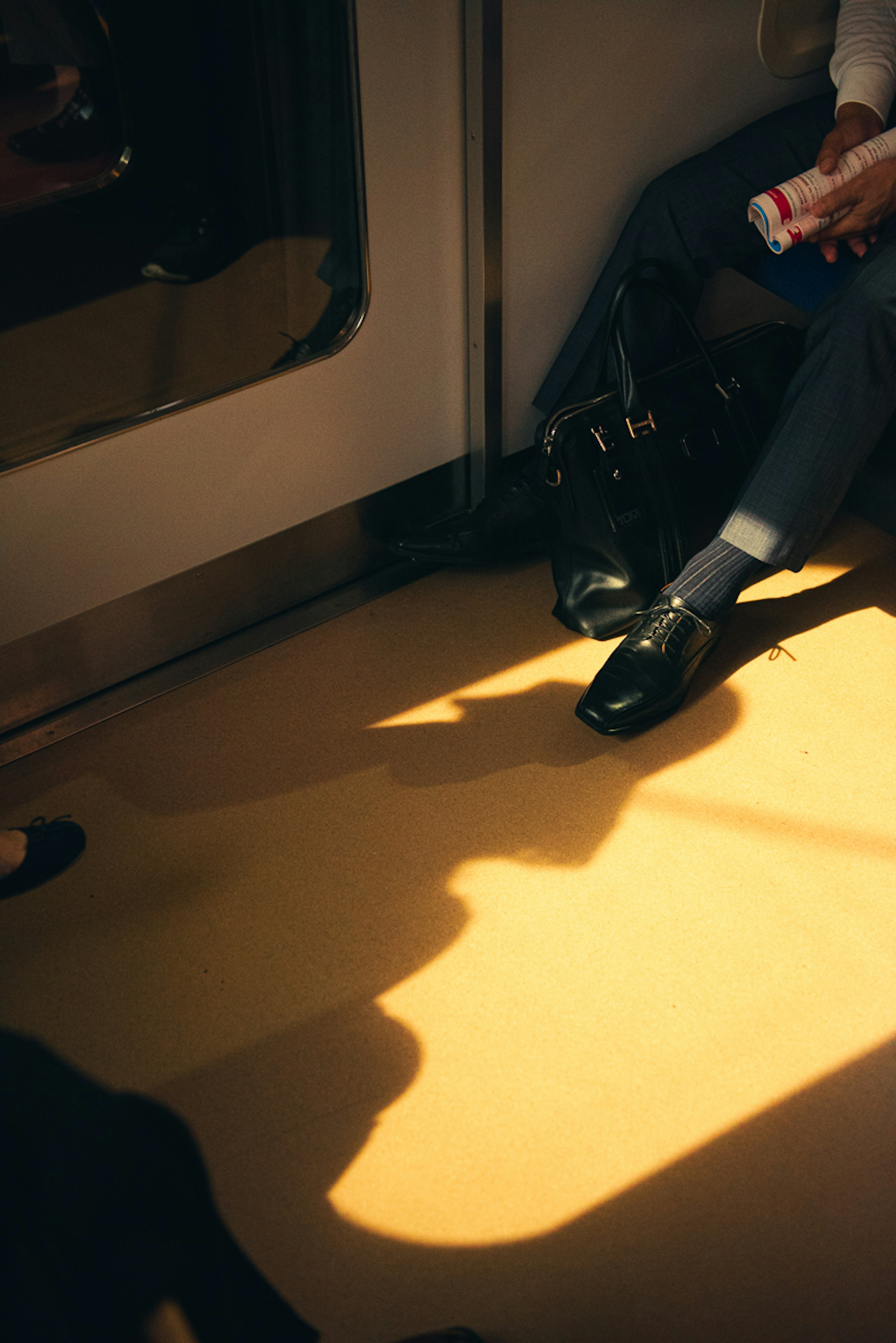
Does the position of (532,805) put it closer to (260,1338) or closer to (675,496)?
(675,496)

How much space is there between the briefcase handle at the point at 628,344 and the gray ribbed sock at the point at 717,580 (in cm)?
22

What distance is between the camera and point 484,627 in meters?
1.70

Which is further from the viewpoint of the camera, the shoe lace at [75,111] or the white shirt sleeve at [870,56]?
the white shirt sleeve at [870,56]

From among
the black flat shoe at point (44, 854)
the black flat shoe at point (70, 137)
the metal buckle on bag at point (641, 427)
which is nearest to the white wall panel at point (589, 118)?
the metal buckle on bag at point (641, 427)

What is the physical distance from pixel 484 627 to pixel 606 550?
24 cm

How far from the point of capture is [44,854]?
1.34 m

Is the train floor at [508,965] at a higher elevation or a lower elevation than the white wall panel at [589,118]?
lower

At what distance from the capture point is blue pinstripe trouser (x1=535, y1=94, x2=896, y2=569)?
143 centimetres

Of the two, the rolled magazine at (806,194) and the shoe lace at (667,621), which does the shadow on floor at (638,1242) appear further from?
the rolled magazine at (806,194)

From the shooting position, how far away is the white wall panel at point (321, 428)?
136cm

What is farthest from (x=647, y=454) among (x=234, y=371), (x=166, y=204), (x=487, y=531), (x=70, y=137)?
(x=70, y=137)

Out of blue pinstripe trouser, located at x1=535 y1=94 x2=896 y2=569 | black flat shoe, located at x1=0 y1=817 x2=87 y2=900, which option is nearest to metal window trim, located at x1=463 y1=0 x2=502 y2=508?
blue pinstripe trouser, located at x1=535 y1=94 x2=896 y2=569

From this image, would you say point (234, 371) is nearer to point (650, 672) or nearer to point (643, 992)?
point (650, 672)

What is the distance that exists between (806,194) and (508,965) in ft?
3.72
